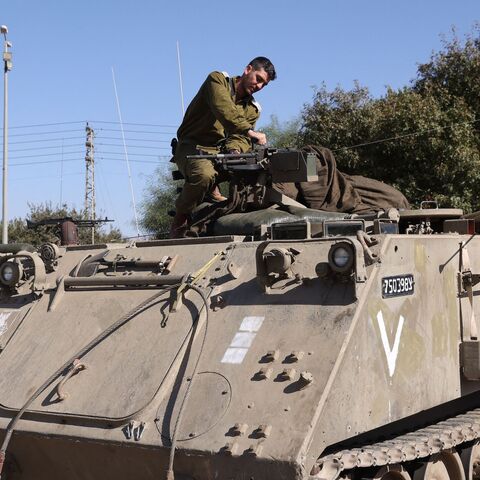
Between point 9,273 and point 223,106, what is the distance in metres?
2.48

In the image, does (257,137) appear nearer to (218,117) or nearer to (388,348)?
(218,117)

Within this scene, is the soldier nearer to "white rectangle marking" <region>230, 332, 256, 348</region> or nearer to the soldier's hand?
the soldier's hand

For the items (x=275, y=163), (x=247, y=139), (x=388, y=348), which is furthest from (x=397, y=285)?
(x=247, y=139)

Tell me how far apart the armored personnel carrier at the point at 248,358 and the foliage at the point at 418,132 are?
11183 mm

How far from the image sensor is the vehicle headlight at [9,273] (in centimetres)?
675

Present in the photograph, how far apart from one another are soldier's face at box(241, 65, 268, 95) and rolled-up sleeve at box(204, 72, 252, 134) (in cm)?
28

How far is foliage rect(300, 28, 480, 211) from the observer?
1773 centimetres

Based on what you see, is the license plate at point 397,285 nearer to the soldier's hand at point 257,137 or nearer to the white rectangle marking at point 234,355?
the white rectangle marking at point 234,355

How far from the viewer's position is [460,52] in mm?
20453

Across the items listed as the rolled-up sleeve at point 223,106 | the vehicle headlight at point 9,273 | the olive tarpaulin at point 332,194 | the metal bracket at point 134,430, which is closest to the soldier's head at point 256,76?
the rolled-up sleeve at point 223,106

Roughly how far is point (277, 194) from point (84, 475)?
316 centimetres

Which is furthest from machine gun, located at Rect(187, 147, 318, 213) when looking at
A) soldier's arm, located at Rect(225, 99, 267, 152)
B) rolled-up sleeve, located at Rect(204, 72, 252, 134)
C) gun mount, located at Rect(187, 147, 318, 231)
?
soldier's arm, located at Rect(225, 99, 267, 152)

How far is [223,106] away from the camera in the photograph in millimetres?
7930

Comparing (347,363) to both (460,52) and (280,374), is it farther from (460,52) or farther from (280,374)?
(460,52)
